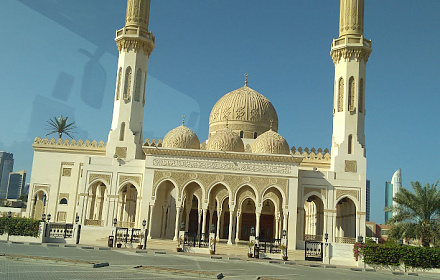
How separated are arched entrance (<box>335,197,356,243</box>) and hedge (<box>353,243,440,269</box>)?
6585 millimetres

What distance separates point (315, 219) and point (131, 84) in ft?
43.5

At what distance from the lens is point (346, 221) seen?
28031 mm

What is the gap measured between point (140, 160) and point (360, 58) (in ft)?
43.3

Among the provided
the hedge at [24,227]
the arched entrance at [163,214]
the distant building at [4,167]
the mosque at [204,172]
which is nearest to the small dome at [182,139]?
the mosque at [204,172]

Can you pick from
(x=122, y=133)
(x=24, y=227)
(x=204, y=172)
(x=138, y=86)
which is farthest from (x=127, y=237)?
(x=138, y=86)

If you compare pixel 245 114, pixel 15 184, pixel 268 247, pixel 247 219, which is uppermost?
pixel 245 114

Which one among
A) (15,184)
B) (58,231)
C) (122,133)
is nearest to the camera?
(58,231)

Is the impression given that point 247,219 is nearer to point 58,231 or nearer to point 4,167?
point 58,231

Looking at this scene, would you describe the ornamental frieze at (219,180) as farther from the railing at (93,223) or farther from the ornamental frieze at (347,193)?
the railing at (93,223)

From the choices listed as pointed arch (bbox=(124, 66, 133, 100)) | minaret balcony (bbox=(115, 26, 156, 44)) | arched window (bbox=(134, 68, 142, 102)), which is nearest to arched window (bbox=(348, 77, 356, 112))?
minaret balcony (bbox=(115, 26, 156, 44))

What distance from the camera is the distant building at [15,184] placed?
83312 mm

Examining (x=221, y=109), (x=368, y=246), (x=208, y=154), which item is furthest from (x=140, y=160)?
(x=368, y=246)

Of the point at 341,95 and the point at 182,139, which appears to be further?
the point at 182,139

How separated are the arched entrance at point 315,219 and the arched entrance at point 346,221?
99 centimetres
